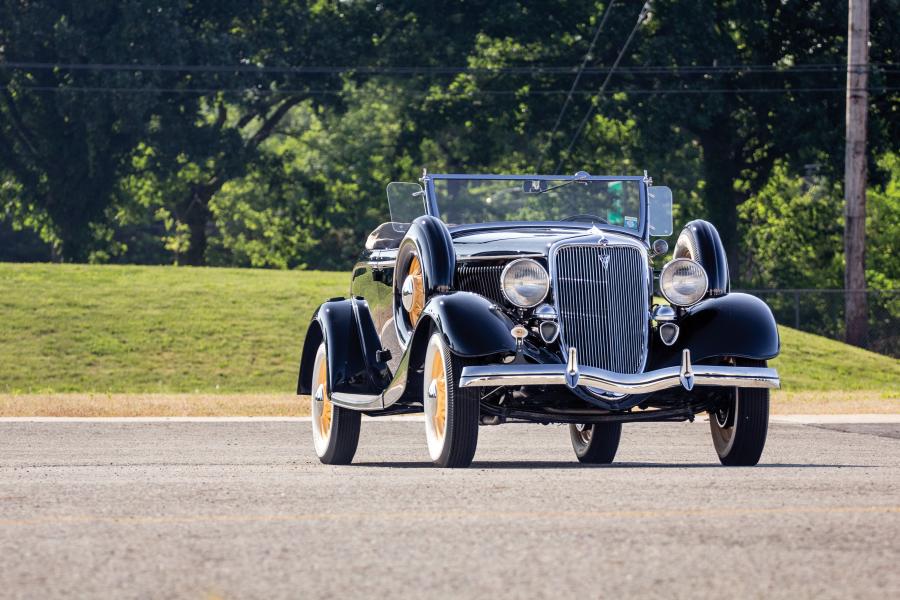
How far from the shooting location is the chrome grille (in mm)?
11039

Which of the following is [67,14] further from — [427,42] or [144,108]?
[427,42]

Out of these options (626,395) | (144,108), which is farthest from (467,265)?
(144,108)

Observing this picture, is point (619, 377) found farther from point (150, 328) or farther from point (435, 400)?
point (150, 328)

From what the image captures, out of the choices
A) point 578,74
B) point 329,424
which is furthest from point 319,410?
point 578,74

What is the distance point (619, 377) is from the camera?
35.2 ft

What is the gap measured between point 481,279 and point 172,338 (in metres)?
22.4

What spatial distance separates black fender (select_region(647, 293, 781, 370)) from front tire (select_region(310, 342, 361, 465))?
2.56m

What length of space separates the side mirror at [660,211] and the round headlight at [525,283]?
227cm

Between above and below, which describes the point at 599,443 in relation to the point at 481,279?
below

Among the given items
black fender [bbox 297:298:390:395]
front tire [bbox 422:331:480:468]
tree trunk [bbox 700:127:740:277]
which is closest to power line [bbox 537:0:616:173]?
tree trunk [bbox 700:127:740:277]

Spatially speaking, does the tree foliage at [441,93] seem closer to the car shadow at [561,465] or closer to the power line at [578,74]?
the power line at [578,74]

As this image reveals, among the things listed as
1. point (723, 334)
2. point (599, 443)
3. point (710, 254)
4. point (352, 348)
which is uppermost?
point (710, 254)

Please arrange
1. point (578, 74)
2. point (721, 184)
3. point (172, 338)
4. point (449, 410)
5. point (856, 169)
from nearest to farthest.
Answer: point (449, 410), point (172, 338), point (856, 169), point (578, 74), point (721, 184)

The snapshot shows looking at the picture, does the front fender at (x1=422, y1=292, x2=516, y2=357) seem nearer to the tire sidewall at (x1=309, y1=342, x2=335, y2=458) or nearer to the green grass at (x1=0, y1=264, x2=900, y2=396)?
the tire sidewall at (x1=309, y1=342, x2=335, y2=458)
